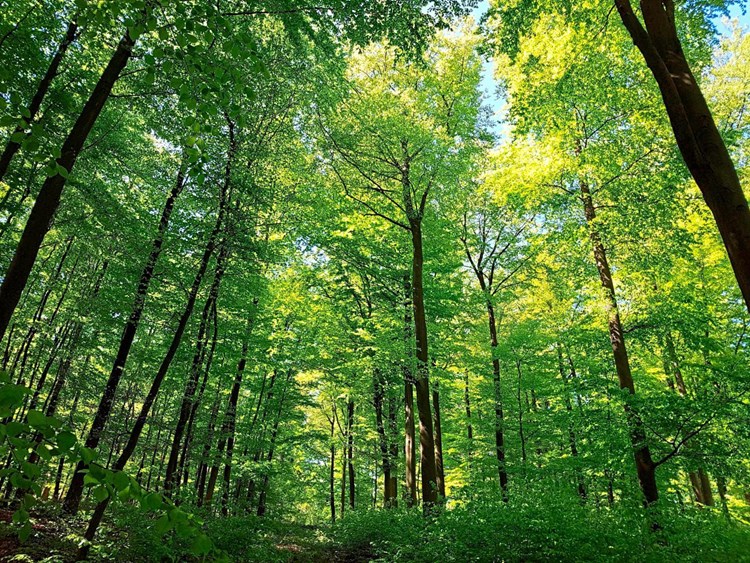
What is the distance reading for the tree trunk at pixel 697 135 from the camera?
11.1ft

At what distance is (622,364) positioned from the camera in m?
10.0

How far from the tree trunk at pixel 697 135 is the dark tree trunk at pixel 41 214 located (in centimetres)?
546

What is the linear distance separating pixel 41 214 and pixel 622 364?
37.3ft

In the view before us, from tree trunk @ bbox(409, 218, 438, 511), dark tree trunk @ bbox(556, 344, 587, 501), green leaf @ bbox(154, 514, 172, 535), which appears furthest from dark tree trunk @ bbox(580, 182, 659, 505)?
green leaf @ bbox(154, 514, 172, 535)

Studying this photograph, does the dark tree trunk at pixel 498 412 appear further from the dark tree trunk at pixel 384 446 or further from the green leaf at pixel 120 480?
the green leaf at pixel 120 480

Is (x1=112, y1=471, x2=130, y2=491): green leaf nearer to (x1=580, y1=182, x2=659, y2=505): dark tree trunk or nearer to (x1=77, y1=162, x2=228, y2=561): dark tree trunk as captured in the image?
(x1=77, y1=162, x2=228, y2=561): dark tree trunk

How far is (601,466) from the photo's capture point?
11734 mm

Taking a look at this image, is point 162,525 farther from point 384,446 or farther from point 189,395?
point 384,446

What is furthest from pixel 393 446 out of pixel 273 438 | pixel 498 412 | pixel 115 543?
pixel 115 543

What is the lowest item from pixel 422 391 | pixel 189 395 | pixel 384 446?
pixel 189 395

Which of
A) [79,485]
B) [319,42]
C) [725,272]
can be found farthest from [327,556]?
[725,272]

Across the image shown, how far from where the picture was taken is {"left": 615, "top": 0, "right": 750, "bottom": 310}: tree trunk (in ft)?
11.1

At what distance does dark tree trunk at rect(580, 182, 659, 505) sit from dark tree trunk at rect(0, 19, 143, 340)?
1017 cm

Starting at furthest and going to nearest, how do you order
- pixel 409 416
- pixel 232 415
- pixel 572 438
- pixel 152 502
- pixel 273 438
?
pixel 273 438 < pixel 572 438 < pixel 232 415 < pixel 409 416 < pixel 152 502
